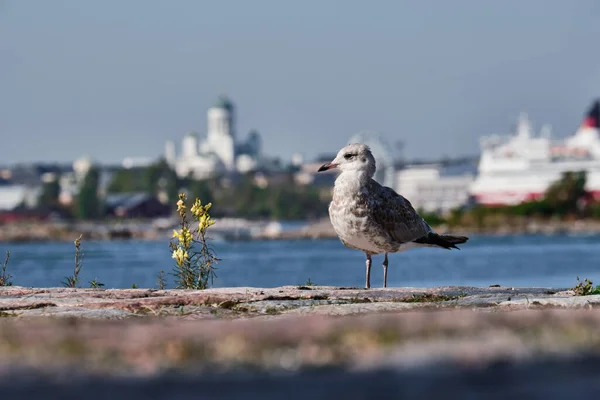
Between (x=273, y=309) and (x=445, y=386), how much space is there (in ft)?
10.4

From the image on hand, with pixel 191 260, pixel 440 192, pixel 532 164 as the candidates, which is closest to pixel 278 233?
pixel 532 164

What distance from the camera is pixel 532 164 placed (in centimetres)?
15525

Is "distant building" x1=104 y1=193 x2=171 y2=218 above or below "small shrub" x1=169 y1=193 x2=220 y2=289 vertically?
above

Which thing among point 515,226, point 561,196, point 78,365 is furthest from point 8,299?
point 561,196

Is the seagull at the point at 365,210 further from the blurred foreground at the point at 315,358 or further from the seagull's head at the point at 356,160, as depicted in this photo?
the blurred foreground at the point at 315,358

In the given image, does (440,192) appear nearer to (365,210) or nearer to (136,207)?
(136,207)

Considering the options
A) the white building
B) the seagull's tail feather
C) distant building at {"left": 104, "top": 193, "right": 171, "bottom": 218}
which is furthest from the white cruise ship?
the seagull's tail feather

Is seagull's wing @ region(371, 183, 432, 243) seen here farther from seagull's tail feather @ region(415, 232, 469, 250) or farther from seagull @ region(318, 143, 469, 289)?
→ seagull's tail feather @ region(415, 232, 469, 250)

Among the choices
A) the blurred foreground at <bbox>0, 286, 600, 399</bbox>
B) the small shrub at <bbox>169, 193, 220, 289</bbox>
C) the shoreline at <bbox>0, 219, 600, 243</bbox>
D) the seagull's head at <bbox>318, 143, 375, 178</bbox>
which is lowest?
the blurred foreground at <bbox>0, 286, 600, 399</bbox>

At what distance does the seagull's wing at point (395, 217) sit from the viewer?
27.4 ft

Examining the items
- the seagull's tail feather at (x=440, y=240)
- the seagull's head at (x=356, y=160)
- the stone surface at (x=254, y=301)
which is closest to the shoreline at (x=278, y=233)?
the seagull's tail feather at (x=440, y=240)

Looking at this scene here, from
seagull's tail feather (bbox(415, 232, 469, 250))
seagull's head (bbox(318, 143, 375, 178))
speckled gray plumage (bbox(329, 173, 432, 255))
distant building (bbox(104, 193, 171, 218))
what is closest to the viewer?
speckled gray plumage (bbox(329, 173, 432, 255))

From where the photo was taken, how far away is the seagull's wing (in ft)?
27.4

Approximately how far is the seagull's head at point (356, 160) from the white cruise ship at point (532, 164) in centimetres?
14097
